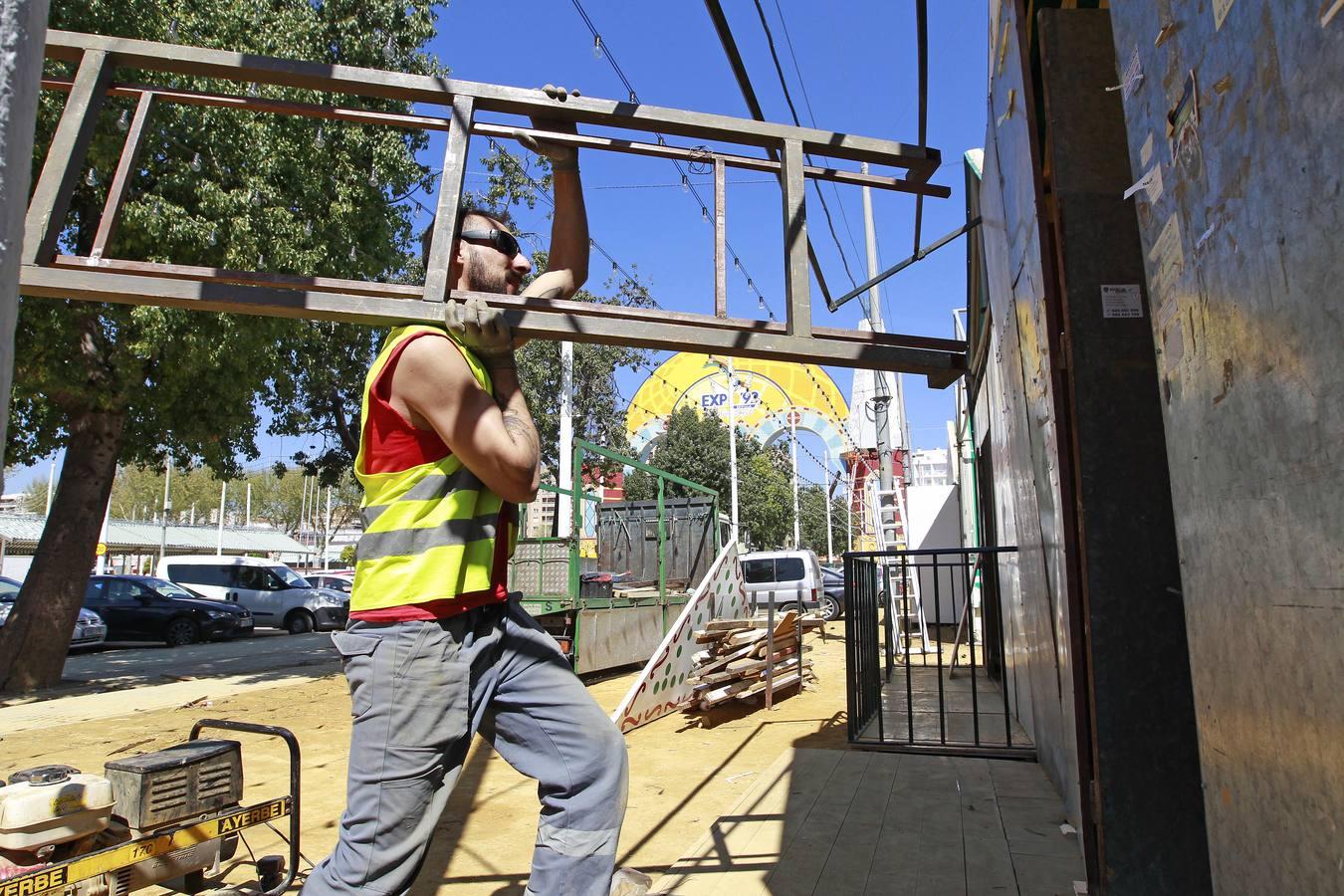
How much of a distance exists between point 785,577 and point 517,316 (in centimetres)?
1730

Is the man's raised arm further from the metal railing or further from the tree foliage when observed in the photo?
the tree foliage

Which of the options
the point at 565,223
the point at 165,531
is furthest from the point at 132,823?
the point at 165,531

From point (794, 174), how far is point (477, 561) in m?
1.50

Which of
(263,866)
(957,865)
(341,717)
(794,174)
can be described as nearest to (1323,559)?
(794,174)

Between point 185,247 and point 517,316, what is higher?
point 185,247

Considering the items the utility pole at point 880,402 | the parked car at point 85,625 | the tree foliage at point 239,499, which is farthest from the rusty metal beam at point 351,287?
the tree foliage at point 239,499

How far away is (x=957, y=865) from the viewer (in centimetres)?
317

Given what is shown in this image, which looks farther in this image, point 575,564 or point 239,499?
point 239,499

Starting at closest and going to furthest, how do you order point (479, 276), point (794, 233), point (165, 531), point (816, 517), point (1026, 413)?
point (479, 276) < point (794, 233) < point (1026, 413) < point (165, 531) < point (816, 517)

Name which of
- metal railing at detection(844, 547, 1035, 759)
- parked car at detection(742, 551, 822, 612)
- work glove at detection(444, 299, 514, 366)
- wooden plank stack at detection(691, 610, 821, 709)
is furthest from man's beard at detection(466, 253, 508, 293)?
parked car at detection(742, 551, 822, 612)

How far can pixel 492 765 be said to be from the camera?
5949 mm

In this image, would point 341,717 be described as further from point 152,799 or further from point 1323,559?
point 1323,559

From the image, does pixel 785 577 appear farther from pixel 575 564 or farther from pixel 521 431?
pixel 521 431

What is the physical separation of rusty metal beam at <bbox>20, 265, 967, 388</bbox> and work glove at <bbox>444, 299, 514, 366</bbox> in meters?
0.12
